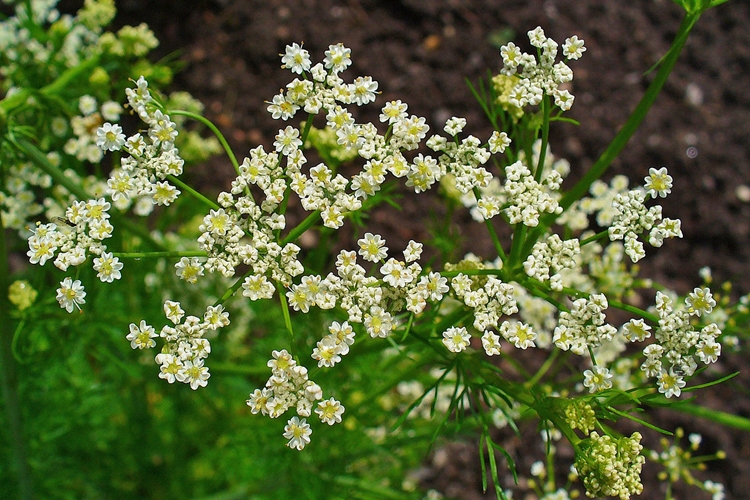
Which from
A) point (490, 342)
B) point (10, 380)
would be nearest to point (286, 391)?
point (490, 342)

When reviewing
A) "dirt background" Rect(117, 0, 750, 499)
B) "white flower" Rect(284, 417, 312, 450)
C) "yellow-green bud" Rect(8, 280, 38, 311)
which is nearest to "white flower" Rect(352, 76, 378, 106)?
"white flower" Rect(284, 417, 312, 450)

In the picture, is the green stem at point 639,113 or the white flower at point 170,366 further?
the green stem at point 639,113

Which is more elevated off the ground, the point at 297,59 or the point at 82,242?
the point at 297,59

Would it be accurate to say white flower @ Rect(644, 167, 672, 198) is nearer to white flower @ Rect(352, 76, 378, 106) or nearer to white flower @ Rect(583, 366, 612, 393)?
white flower @ Rect(583, 366, 612, 393)

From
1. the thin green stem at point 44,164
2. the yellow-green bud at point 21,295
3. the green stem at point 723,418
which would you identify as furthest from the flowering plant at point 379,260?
the green stem at point 723,418

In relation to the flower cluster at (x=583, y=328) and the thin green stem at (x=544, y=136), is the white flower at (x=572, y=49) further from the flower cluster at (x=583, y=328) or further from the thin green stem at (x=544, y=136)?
the flower cluster at (x=583, y=328)

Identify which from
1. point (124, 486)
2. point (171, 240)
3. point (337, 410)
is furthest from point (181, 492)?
point (337, 410)

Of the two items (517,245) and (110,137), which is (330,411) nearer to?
(517,245)
